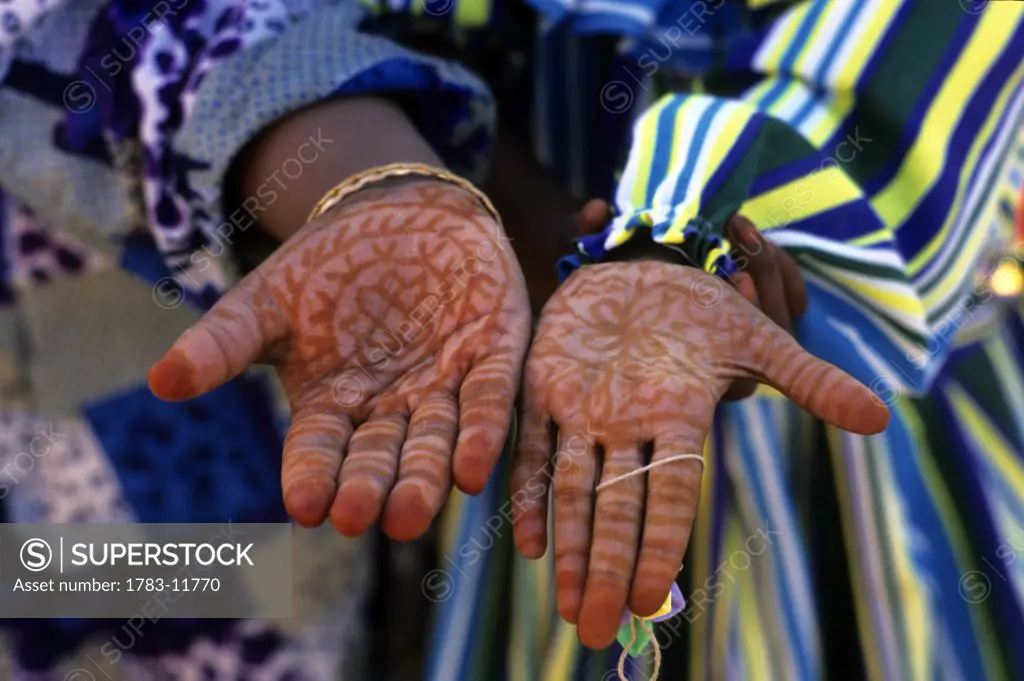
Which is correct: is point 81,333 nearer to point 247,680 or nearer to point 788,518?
point 247,680

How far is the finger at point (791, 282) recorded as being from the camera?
1.77 ft

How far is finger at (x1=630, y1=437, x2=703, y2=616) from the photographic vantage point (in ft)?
1.29

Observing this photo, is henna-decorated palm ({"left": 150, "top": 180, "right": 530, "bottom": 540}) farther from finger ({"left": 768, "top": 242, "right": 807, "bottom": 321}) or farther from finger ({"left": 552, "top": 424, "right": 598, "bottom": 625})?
finger ({"left": 768, "top": 242, "right": 807, "bottom": 321})

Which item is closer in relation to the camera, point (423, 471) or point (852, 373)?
point (423, 471)

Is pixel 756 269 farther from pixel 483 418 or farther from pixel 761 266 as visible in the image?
pixel 483 418

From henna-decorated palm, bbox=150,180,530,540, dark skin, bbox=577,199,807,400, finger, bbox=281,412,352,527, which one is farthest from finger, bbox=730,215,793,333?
finger, bbox=281,412,352,527

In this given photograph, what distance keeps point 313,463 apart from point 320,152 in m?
0.21

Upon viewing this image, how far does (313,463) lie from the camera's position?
0.42 m

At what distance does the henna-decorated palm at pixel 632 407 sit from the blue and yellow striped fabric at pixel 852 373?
0.16 feet

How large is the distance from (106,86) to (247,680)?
0.37 meters

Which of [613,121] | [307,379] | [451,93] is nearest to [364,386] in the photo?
[307,379]

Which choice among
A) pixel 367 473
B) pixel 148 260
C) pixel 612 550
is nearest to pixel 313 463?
pixel 367 473

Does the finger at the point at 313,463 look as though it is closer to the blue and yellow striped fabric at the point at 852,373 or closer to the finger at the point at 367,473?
the finger at the point at 367,473

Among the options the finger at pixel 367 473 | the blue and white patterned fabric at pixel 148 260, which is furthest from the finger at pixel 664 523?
the blue and white patterned fabric at pixel 148 260
